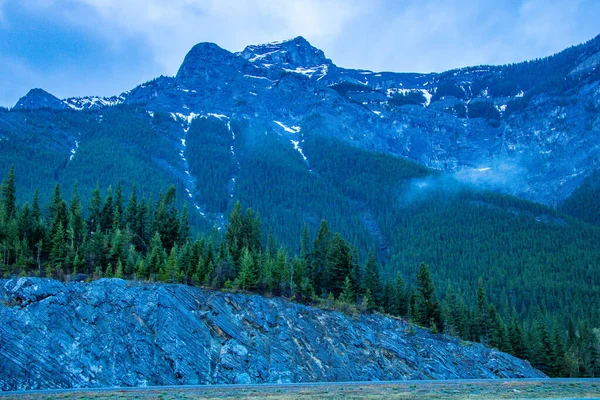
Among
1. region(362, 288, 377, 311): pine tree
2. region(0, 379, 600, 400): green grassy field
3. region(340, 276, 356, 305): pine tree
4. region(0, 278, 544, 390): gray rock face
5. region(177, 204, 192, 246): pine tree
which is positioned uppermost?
region(177, 204, 192, 246): pine tree

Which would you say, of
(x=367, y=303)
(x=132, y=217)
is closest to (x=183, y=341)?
(x=367, y=303)

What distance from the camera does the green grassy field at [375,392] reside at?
2909cm

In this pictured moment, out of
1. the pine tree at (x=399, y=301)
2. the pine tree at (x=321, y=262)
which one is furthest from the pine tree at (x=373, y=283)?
the pine tree at (x=321, y=262)

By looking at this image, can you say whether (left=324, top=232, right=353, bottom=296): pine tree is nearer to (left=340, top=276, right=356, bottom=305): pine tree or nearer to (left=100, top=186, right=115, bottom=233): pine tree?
(left=340, top=276, right=356, bottom=305): pine tree

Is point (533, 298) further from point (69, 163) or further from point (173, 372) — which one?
point (69, 163)

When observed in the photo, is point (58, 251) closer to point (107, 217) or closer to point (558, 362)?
→ point (107, 217)

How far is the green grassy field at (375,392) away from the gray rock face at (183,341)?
11391 mm

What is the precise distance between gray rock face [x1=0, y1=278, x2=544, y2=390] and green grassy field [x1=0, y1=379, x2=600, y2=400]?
11.4m

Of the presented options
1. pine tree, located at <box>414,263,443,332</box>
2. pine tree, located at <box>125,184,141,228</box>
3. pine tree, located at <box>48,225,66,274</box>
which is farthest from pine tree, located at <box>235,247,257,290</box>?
pine tree, located at <box>125,184,141,228</box>

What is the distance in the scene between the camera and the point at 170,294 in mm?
50875

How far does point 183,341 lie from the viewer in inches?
1838

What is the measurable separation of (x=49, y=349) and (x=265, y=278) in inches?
1072

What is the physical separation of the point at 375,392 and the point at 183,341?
2169 cm

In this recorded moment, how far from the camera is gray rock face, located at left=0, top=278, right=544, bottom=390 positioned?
41278mm
